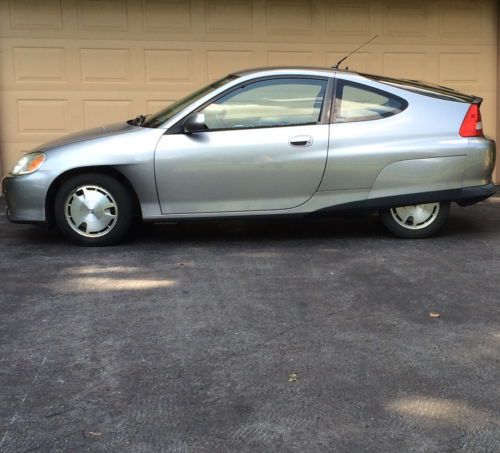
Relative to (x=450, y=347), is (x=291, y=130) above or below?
above

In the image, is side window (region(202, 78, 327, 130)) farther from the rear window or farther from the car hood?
the car hood

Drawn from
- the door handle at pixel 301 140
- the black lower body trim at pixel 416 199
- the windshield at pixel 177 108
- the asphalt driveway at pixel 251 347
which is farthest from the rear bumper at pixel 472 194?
the windshield at pixel 177 108

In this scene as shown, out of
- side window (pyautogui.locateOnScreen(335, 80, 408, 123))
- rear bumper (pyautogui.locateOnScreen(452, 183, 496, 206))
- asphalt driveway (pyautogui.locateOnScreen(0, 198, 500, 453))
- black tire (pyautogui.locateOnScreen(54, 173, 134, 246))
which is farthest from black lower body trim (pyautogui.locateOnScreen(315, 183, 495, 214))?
black tire (pyautogui.locateOnScreen(54, 173, 134, 246))

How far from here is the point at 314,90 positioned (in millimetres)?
5945

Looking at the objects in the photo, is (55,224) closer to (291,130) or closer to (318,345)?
(291,130)

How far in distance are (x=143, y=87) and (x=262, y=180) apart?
A: 368cm

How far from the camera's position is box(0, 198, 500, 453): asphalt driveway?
2.88 m

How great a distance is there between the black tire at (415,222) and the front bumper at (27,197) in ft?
9.52

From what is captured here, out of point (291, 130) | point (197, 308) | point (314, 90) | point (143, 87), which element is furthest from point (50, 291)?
point (143, 87)

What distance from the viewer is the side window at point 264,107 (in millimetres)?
5879

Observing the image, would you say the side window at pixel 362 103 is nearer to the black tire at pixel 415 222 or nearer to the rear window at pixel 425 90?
the rear window at pixel 425 90

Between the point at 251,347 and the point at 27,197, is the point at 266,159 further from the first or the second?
the point at 251,347

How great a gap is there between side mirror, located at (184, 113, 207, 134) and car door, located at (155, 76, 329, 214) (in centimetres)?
4

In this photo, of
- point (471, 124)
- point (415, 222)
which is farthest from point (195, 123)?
point (471, 124)
